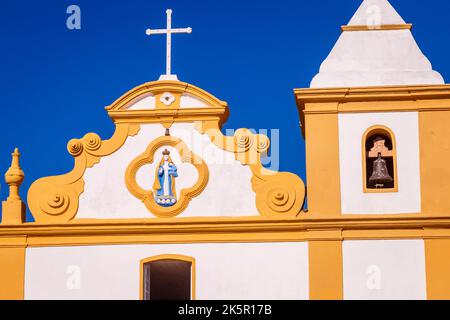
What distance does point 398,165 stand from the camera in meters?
27.4

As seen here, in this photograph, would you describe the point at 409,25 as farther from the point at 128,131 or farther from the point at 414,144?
the point at 128,131

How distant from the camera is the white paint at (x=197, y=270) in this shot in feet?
88.1

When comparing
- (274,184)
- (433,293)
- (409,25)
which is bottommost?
(433,293)

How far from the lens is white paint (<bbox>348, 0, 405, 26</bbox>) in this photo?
93.5ft

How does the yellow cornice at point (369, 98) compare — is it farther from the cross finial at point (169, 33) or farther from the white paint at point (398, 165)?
the cross finial at point (169, 33)

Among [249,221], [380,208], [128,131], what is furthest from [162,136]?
[380,208]

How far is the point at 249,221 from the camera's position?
88.7ft

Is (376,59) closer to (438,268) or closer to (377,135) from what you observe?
(377,135)

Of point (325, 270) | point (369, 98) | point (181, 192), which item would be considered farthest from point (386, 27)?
point (181, 192)

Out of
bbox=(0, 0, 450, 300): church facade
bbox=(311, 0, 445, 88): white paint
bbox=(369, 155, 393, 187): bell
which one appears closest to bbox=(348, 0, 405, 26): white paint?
bbox=(311, 0, 445, 88): white paint

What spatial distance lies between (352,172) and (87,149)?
16.5ft

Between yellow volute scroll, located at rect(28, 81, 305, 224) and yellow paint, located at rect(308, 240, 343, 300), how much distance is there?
88 centimetres

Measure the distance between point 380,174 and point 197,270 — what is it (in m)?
3.82

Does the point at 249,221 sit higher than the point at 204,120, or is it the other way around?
the point at 204,120
